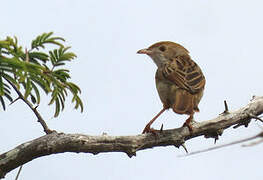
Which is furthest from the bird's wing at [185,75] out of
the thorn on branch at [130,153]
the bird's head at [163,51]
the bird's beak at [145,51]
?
the thorn on branch at [130,153]

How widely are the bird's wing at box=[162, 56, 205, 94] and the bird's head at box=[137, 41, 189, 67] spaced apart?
0.52 meters

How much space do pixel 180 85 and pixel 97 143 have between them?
2641 mm

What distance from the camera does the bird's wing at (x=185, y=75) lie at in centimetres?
731

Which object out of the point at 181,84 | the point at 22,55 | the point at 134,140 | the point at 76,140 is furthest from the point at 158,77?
the point at 22,55

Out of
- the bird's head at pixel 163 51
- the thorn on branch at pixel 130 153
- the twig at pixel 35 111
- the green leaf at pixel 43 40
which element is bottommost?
the thorn on branch at pixel 130 153

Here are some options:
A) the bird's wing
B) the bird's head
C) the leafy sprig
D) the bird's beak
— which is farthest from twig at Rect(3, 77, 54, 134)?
the bird's beak

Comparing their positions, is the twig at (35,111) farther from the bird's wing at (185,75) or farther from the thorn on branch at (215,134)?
the bird's wing at (185,75)

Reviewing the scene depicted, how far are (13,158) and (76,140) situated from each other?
2.17 ft

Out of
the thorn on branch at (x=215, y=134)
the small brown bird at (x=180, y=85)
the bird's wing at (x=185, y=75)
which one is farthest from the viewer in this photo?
the bird's wing at (x=185, y=75)

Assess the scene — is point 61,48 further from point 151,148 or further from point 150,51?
point 150,51

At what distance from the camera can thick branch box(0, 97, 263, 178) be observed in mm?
4707

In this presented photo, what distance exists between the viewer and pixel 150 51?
360 inches

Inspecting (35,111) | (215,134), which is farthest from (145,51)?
(35,111)

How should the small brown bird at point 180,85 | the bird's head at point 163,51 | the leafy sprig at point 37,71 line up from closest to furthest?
the leafy sprig at point 37,71 → the small brown bird at point 180,85 → the bird's head at point 163,51
